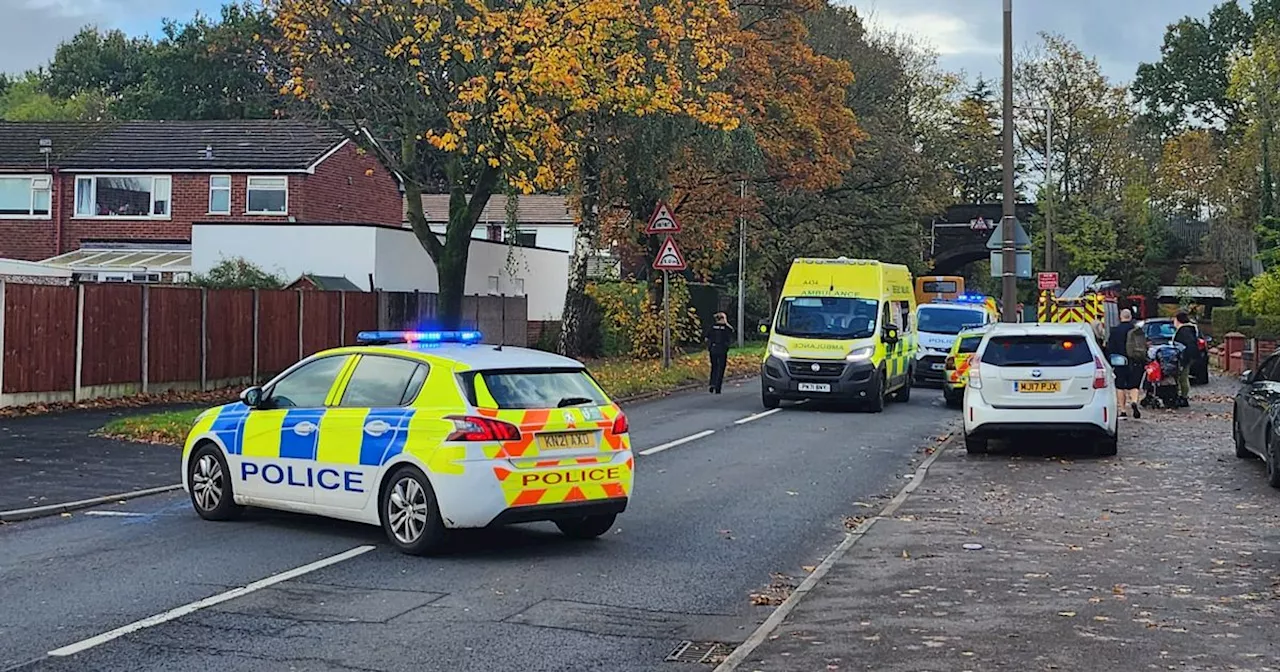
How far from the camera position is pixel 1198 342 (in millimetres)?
28672

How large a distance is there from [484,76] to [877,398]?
27.8ft

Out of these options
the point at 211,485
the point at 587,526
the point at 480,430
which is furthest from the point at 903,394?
the point at 480,430

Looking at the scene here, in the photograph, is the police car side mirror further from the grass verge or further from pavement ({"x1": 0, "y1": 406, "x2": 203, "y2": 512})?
the grass verge

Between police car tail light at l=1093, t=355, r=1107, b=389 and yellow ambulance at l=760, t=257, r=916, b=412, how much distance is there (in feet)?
22.5

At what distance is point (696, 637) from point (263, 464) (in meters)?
4.73

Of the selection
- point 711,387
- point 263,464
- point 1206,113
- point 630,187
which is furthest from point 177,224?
point 1206,113

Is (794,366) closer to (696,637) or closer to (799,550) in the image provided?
(799,550)

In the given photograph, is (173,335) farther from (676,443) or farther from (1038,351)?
(1038,351)

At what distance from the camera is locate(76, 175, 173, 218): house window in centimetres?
4506

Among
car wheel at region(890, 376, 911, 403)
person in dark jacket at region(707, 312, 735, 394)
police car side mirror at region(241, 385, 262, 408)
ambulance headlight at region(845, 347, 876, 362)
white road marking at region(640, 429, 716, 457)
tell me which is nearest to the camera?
police car side mirror at region(241, 385, 262, 408)

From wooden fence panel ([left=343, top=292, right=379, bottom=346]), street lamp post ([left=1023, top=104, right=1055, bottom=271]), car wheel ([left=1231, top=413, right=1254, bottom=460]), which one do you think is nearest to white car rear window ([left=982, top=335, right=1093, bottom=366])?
car wheel ([left=1231, top=413, right=1254, bottom=460])

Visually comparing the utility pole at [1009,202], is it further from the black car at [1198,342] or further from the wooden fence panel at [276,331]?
the wooden fence panel at [276,331]

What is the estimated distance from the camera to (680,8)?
25031mm

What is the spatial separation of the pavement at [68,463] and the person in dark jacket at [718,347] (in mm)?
12395
